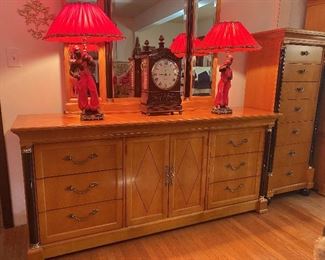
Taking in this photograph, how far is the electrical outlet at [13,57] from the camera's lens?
73.0 inches

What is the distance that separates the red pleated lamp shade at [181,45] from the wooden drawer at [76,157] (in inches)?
35.6

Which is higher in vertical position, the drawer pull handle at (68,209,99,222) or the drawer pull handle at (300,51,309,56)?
the drawer pull handle at (300,51,309,56)

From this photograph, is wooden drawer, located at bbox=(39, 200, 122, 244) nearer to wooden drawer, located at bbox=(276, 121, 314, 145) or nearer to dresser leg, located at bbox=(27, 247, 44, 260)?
dresser leg, located at bbox=(27, 247, 44, 260)

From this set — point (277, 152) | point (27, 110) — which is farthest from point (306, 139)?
point (27, 110)

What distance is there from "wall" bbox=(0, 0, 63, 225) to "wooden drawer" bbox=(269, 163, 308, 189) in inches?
74.5

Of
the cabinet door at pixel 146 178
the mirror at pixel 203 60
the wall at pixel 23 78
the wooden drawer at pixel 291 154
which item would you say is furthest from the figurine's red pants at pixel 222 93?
the wall at pixel 23 78

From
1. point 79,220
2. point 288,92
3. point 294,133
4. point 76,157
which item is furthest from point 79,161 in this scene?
point 294,133

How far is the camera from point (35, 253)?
5.54ft

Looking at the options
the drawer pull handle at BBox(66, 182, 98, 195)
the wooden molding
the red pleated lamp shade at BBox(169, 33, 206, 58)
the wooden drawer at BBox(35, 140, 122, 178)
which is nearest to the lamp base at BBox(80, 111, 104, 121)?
the wooden drawer at BBox(35, 140, 122, 178)

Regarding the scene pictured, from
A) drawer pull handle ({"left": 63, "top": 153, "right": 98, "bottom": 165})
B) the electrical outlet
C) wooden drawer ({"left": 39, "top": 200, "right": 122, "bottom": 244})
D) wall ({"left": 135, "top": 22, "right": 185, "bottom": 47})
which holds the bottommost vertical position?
wooden drawer ({"left": 39, "top": 200, "right": 122, "bottom": 244})

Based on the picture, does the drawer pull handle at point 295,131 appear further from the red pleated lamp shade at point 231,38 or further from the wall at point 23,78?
the wall at point 23,78

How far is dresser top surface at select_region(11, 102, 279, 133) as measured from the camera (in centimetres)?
159

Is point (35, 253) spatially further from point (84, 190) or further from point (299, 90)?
point (299, 90)

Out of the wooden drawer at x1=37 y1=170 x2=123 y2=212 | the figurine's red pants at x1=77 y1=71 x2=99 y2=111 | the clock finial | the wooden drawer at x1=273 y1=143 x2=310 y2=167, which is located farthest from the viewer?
the wooden drawer at x1=273 y1=143 x2=310 y2=167
